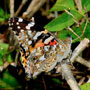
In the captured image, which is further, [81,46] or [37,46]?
[37,46]

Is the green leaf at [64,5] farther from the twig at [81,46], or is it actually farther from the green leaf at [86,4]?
the twig at [81,46]

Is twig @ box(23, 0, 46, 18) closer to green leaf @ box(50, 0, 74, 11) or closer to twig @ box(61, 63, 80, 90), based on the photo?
green leaf @ box(50, 0, 74, 11)

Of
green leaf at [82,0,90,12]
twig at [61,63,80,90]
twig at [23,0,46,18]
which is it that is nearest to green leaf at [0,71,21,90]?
twig at [23,0,46,18]

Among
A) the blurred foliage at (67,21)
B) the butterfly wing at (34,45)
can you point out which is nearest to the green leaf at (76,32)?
the blurred foliage at (67,21)

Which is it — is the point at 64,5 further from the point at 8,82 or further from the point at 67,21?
the point at 8,82

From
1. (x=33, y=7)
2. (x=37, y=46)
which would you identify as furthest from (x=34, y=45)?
(x=33, y=7)
